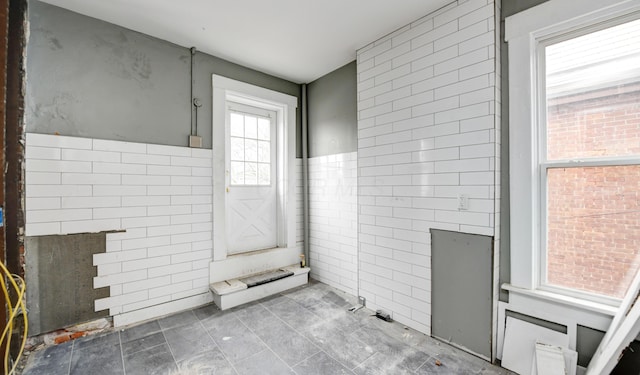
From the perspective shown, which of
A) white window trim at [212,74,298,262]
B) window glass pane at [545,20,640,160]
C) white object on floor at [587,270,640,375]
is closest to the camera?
white object on floor at [587,270,640,375]

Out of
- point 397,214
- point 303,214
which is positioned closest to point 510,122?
point 397,214

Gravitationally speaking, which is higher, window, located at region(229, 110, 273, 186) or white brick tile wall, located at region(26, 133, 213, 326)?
window, located at region(229, 110, 273, 186)

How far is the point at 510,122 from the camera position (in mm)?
1971

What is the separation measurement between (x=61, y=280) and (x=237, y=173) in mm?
1911

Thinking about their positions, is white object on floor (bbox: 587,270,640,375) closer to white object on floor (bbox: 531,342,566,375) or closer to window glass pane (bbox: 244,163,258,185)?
white object on floor (bbox: 531,342,566,375)

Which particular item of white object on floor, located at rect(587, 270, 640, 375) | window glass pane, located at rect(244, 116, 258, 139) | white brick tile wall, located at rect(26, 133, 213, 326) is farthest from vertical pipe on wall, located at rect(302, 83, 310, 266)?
white object on floor, located at rect(587, 270, 640, 375)

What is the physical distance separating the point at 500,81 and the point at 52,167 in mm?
3705

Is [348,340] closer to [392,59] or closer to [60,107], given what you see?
[392,59]

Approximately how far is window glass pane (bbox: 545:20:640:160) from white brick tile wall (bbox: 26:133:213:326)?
3.19 meters

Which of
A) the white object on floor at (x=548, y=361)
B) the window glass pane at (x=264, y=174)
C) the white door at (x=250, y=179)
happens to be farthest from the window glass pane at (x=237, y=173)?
the white object on floor at (x=548, y=361)

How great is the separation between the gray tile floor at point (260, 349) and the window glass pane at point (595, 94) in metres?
1.69

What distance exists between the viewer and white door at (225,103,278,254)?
337 centimetres

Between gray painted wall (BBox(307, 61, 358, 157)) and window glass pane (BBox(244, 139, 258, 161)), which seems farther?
window glass pane (BBox(244, 139, 258, 161))

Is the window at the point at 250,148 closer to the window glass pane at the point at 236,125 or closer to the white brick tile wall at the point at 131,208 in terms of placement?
the window glass pane at the point at 236,125
